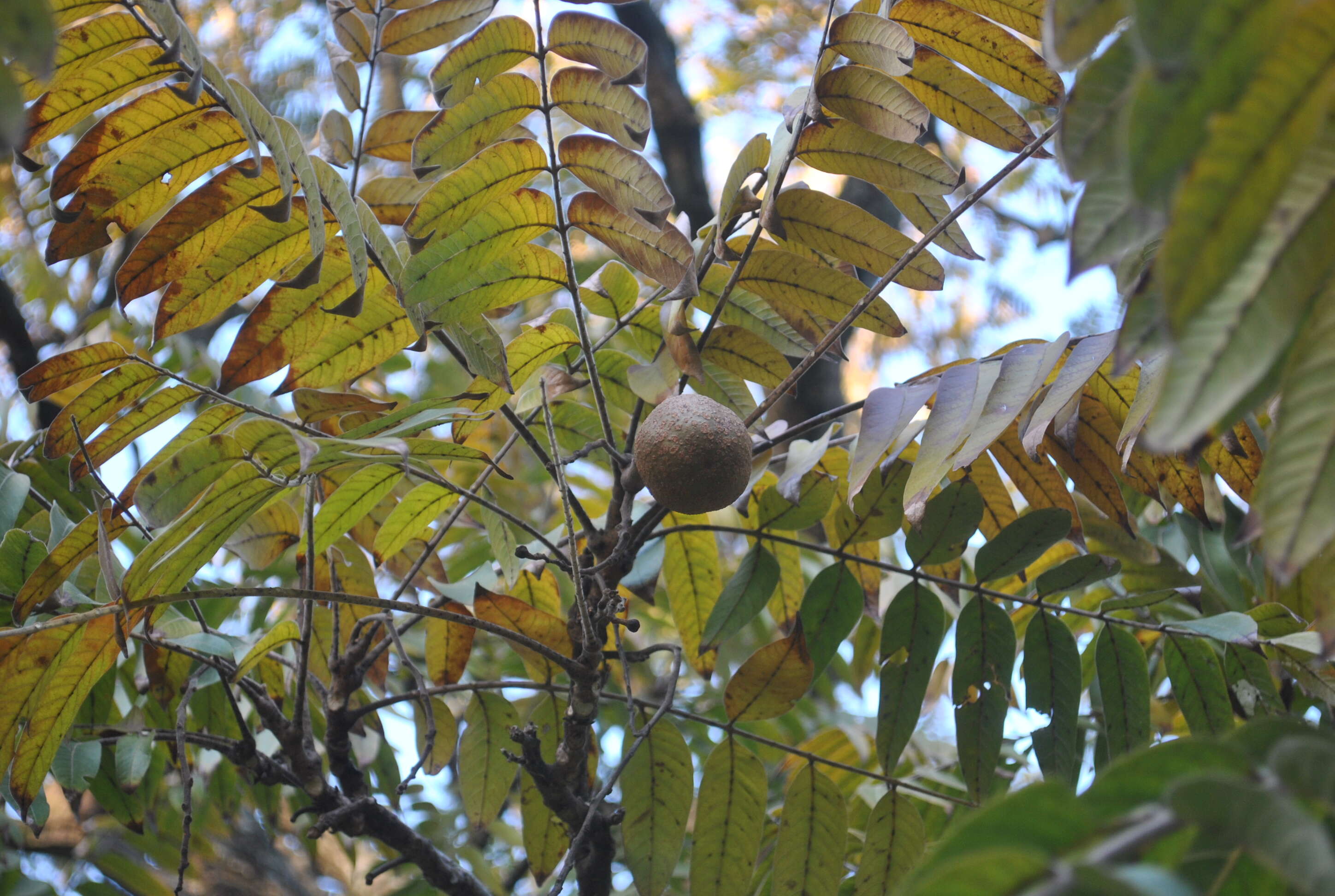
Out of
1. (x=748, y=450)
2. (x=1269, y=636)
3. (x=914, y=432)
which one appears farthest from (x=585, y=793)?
(x=1269, y=636)

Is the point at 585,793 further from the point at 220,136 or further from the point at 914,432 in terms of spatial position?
the point at 220,136

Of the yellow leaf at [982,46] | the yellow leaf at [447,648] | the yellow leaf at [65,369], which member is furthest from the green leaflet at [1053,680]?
the yellow leaf at [65,369]

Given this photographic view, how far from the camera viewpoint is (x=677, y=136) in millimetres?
3074

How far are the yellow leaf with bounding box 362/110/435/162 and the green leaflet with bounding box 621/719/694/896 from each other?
3.41 feet

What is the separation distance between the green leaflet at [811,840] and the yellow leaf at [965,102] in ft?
2.92

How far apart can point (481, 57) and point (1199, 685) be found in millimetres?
1308

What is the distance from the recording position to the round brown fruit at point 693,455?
3.86 feet

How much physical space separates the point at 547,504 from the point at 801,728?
115 cm

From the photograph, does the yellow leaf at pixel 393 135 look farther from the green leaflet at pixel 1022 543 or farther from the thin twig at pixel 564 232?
the green leaflet at pixel 1022 543

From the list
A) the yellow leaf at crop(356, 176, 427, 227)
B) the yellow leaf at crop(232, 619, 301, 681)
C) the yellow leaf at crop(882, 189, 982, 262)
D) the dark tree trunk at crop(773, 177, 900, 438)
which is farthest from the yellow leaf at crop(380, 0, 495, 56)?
the dark tree trunk at crop(773, 177, 900, 438)

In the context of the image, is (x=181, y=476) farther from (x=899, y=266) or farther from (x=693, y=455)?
(x=899, y=266)

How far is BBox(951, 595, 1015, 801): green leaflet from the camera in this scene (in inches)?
51.4

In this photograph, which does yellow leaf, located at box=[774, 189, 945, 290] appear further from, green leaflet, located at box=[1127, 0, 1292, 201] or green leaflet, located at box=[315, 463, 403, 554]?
green leaflet, located at box=[1127, 0, 1292, 201]

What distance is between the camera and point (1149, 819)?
0.52 m
